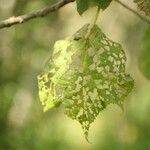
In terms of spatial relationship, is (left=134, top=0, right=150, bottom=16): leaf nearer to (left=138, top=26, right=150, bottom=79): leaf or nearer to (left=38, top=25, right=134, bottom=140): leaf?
(left=38, top=25, right=134, bottom=140): leaf

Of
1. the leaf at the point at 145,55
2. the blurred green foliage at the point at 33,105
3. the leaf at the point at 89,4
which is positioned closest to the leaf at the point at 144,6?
the leaf at the point at 89,4

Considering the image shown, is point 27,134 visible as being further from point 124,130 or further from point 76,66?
point 76,66

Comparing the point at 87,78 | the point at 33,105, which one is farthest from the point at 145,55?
→ the point at 33,105

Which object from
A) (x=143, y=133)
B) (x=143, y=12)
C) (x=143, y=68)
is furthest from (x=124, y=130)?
(x=143, y=12)

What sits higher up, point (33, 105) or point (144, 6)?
point (33, 105)

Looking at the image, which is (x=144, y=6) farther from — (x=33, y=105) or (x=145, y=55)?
(x=33, y=105)

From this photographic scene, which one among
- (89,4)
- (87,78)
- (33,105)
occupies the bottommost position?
(87,78)

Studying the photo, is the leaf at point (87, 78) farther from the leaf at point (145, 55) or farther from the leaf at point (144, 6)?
the leaf at point (145, 55)
